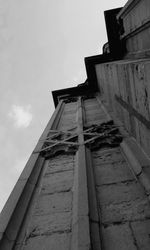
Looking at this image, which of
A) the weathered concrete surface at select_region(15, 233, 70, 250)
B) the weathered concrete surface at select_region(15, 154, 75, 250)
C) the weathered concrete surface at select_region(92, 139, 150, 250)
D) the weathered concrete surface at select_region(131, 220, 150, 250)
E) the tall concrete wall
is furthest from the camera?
the tall concrete wall

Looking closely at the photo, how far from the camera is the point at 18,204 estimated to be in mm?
3859

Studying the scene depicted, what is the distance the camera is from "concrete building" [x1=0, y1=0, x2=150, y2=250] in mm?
3061

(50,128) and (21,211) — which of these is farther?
(50,128)

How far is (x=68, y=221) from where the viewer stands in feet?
11.3

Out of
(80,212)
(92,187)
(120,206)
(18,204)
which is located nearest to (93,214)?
(80,212)

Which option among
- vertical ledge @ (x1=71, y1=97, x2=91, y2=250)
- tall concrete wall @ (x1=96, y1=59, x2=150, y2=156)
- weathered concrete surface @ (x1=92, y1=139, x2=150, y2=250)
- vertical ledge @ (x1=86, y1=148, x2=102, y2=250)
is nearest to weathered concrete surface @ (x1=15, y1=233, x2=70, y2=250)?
vertical ledge @ (x1=71, y1=97, x2=91, y2=250)

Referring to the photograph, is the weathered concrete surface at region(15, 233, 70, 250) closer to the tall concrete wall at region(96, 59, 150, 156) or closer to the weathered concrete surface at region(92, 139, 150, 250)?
the weathered concrete surface at region(92, 139, 150, 250)

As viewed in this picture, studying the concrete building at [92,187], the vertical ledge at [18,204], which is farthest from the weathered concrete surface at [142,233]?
the vertical ledge at [18,204]

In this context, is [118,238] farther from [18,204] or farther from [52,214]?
[18,204]

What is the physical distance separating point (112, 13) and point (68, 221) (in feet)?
33.5

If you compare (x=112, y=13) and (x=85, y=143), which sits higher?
(x=112, y=13)

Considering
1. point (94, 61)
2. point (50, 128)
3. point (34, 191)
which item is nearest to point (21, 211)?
point (34, 191)

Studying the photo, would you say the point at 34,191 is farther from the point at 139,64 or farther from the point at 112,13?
the point at 112,13

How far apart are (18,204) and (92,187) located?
1045 millimetres
